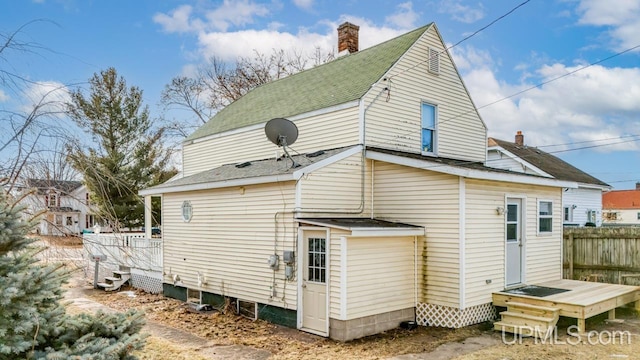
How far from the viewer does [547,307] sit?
30.7ft

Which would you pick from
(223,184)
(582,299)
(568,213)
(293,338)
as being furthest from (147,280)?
(568,213)

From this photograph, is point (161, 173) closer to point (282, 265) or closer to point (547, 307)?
point (282, 265)

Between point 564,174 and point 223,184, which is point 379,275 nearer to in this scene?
point 223,184

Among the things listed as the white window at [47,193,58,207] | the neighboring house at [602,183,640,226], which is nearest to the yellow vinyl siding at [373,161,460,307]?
the white window at [47,193,58,207]

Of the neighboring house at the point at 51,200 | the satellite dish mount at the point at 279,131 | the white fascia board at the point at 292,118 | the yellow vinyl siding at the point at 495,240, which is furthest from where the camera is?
the white fascia board at the point at 292,118

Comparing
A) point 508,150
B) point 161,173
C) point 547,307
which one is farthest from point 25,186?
point 161,173

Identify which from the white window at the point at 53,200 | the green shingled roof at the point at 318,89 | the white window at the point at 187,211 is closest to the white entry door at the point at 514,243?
the green shingled roof at the point at 318,89

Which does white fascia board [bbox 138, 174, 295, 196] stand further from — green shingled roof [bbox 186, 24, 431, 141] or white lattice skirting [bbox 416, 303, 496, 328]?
white lattice skirting [bbox 416, 303, 496, 328]

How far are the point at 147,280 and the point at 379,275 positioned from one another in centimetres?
939

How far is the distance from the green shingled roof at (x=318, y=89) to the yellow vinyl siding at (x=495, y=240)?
4.17m

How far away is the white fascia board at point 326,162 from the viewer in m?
9.62

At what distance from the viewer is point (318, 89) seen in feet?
47.6

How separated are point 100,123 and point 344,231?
4978 millimetres

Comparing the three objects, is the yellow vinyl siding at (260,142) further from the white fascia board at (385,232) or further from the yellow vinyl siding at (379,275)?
the yellow vinyl siding at (379,275)
